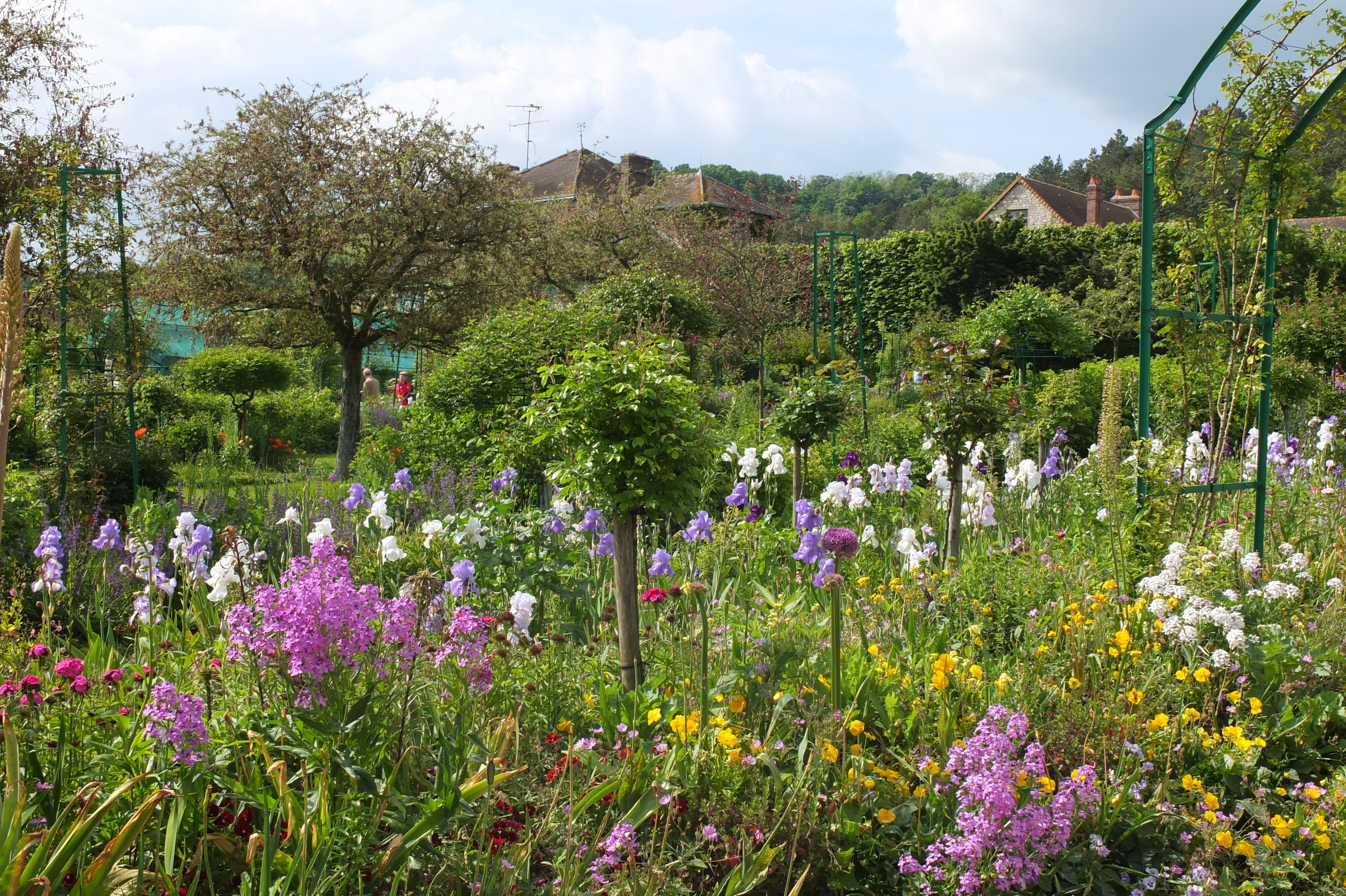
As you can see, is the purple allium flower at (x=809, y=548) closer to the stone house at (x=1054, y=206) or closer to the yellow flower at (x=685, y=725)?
the yellow flower at (x=685, y=725)

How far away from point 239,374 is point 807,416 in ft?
28.1

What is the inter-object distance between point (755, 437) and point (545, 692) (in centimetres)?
535

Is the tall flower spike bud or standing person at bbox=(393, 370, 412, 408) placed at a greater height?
the tall flower spike bud

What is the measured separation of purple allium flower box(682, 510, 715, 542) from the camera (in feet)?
12.0

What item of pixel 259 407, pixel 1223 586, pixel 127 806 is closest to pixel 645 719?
pixel 127 806

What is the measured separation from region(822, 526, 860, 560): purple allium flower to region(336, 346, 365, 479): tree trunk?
7479 mm

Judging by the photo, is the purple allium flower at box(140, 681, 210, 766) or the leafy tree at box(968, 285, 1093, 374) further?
the leafy tree at box(968, 285, 1093, 374)

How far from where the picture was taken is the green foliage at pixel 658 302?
10.9m

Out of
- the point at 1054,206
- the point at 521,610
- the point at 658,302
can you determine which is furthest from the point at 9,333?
the point at 1054,206

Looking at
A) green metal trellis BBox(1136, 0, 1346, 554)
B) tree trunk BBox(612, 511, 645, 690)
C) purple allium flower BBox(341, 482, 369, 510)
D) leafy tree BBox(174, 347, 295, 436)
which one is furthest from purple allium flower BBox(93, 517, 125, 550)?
leafy tree BBox(174, 347, 295, 436)

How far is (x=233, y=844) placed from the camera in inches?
73.2

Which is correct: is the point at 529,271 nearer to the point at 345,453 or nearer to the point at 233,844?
the point at 345,453

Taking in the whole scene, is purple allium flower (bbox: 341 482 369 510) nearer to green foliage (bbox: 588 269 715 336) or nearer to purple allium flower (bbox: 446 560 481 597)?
purple allium flower (bbox: 446 560 481 597)

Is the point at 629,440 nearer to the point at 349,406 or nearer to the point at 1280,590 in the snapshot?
the point at 1280,590
